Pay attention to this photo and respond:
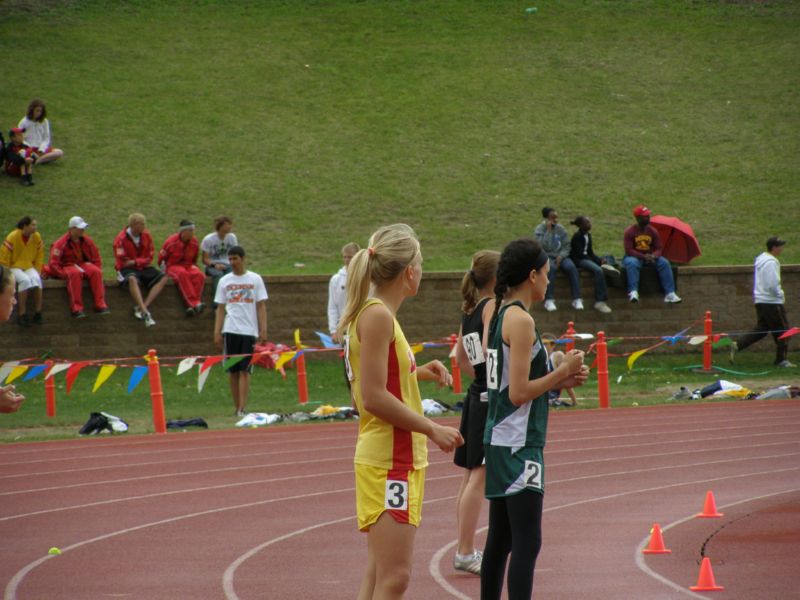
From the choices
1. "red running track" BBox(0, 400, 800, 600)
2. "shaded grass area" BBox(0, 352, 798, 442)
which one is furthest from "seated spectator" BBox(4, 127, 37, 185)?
"red running track" BBox(0, 400, 800, 600)

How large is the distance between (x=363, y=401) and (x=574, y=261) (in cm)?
1724

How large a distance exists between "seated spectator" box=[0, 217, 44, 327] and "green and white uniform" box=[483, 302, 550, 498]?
14101 millimetres

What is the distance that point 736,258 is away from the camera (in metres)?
24.3

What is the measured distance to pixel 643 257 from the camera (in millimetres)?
21344

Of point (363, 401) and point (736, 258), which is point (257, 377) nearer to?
point (736, 258)

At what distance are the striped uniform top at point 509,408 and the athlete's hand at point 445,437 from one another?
0.75 m

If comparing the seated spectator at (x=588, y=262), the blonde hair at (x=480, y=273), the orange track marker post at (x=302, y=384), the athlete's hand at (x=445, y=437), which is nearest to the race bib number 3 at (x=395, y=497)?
the athlete's hand at (x=445, y=437)

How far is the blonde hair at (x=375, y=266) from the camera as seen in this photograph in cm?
450

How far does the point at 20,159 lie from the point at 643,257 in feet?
45.6

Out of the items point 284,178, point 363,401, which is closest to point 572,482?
point 363,401

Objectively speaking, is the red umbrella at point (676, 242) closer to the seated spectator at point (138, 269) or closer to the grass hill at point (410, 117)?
the grass hill at point (410, 117)

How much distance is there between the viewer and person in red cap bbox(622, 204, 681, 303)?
69.4 ft

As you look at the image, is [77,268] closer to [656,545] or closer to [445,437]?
[656,545]

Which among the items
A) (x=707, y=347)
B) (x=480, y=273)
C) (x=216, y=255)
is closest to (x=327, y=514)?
(x=480, y=273)
